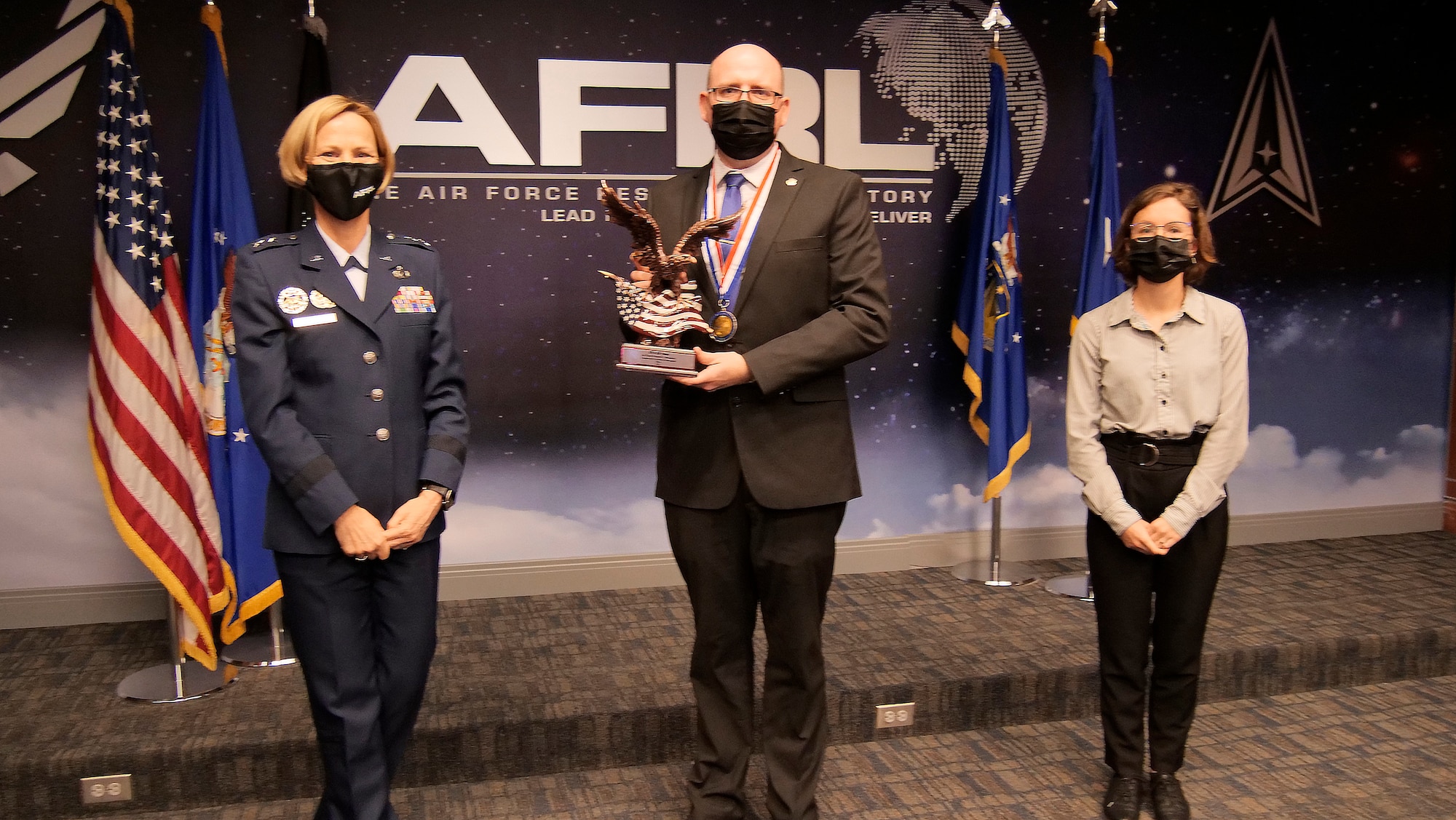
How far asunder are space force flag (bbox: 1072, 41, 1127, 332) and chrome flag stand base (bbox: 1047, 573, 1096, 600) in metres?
1.11

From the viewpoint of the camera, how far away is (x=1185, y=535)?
2684 mm

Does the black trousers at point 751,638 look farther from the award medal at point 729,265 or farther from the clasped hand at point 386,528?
the clasped hand at point 386,528

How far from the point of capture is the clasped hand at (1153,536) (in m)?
2.64

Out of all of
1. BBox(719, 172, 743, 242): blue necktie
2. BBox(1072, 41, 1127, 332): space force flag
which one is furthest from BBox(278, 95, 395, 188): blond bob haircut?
BBox(1072, 41, 1127, 332): space force flag

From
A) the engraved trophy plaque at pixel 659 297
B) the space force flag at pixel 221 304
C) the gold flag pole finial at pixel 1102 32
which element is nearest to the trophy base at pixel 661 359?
the engraved trophy plaque at pixel 659 297

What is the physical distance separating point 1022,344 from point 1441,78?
2.51m

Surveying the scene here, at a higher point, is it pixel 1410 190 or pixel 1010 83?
pixel 1010 83

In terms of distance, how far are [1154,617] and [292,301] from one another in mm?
2206

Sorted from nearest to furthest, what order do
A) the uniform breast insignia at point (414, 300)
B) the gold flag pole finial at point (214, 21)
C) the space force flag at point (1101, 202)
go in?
the uniform breast insignia at point (414, 300) → the gold flag pole finial at point (214, 21) → the space force flag at point (1101, 202)

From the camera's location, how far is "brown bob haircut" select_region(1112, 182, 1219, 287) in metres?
2.70

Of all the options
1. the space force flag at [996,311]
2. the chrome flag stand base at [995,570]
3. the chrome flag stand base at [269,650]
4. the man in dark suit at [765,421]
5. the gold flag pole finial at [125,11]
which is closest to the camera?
the man in dark suit at [765,421]

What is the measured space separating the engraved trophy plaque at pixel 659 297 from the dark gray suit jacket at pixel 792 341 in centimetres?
8

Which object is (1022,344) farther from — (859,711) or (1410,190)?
(1410,190)

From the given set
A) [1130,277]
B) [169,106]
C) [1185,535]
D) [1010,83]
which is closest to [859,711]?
[1185,535]
